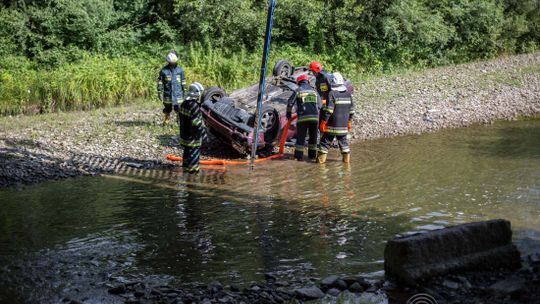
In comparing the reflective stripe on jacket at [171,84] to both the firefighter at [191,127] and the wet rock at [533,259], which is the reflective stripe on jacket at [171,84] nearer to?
the firefighter at [191,127]

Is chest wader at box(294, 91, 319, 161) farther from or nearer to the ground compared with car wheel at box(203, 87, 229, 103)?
nearer to the ground

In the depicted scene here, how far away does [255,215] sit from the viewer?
30.5 ft

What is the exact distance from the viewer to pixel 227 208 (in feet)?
31.8

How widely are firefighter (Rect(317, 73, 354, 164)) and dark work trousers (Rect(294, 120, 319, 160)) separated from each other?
0.20m

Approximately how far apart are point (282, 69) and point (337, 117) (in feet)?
9.07

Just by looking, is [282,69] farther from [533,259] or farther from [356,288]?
[356,288]

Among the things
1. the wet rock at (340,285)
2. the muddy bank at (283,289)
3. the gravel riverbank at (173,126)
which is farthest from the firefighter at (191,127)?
the wet rock at (340,285)

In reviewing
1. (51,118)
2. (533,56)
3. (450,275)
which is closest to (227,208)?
(450,275)

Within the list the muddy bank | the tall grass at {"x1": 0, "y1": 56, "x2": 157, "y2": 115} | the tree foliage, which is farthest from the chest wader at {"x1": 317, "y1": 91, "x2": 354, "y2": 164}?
the tree foliage

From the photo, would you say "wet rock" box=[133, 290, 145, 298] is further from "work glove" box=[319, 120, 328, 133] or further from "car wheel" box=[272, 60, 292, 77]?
"car wheel" box=[272, 60, 292, 77]

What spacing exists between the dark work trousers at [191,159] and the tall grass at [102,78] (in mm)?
7596

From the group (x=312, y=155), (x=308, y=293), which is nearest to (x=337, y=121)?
(x=312, y=155)

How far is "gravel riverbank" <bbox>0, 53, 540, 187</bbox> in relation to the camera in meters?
12.9

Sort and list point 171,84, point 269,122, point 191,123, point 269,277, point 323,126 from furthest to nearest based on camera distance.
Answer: point 171,84 → point 269,122 → point 323,126 → point 191,123 → point 269,277
